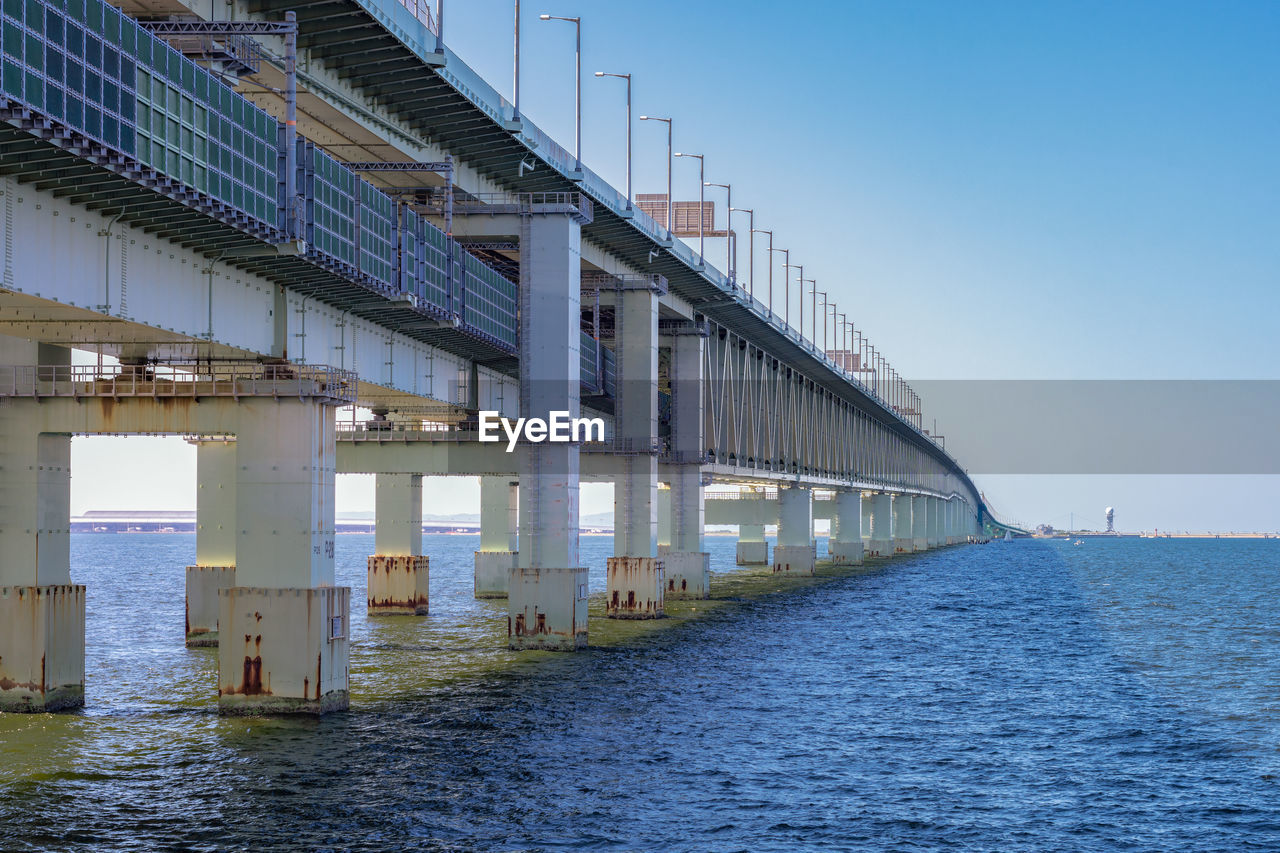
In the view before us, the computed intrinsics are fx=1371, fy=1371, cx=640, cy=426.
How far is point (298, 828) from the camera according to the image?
90.4ft

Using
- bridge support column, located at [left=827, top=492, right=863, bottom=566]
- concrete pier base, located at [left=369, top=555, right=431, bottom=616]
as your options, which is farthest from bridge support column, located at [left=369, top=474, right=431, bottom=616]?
bridge support column, located at [left=827, top=492, right=863, bottom=566]

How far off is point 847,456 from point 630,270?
302 feet

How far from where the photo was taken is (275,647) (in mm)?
38875

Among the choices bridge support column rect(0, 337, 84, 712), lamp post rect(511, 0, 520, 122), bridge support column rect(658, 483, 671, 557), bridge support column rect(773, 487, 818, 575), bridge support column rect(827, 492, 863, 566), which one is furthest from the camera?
bridge support column rect(827, 492, 863, 566)

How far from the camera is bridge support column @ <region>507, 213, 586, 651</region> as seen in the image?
60.2m

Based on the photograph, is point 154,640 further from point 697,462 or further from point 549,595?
point 697,462

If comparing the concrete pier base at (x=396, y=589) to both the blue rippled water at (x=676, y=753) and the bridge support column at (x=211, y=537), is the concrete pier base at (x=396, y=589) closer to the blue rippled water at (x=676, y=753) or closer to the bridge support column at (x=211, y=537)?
the blue rippled water at (x=676, y=753)

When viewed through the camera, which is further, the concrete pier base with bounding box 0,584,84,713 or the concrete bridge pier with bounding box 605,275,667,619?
the concrete bridge pier with bounding box 605,275,667,619

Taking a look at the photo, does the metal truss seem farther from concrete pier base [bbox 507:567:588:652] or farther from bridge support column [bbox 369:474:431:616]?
concrete pier base [bbox 507:567:588:652]

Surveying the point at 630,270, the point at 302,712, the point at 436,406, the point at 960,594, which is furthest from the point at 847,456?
the point at 302,712

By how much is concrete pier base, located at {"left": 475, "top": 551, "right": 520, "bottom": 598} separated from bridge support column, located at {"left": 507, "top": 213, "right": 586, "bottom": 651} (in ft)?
141

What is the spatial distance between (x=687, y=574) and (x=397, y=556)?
78.5ft

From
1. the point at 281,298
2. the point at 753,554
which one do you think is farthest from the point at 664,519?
the point at 281,298

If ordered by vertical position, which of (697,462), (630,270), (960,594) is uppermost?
(630,270)
